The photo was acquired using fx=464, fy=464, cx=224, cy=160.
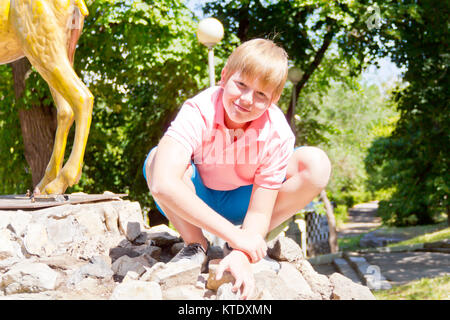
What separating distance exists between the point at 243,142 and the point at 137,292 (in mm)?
727

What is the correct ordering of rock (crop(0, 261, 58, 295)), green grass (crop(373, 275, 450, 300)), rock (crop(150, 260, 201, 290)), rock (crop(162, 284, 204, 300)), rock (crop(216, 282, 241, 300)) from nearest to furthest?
rock (crop(216, 282, 241, 300)), rock (crop(162, 284, 204, 300)), rock (crop(150, 260, 201, 290)), rock (crop(0, 261, 58, 295)), green grass (crop(373, 275, 450, 300))

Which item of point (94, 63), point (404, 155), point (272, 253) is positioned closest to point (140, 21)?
point (94, 63)

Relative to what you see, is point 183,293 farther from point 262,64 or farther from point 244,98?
point 262,64

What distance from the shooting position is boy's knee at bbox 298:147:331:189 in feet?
6.50

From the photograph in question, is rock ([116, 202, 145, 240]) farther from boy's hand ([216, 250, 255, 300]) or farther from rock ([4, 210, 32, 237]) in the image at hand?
boy's hand ([216, 250, 255, 300])

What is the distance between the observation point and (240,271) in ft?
5.42

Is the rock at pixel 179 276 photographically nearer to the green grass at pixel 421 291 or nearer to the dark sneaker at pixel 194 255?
the dark sneaker at pixel 194 255

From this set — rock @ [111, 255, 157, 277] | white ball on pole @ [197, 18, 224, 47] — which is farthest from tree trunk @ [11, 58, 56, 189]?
rock @ [111, 255, 157, 277]

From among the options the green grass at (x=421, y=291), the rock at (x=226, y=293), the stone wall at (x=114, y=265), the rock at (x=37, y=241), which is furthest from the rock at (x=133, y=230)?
the green grass at (x=421, y=291)

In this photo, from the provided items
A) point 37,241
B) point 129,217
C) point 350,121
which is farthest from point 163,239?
point 350,121

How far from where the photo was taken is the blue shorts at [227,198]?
2193 millimetres

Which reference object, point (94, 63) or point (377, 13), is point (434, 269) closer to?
point (377, 13)

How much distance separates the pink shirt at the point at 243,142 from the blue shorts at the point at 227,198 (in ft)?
0.60
